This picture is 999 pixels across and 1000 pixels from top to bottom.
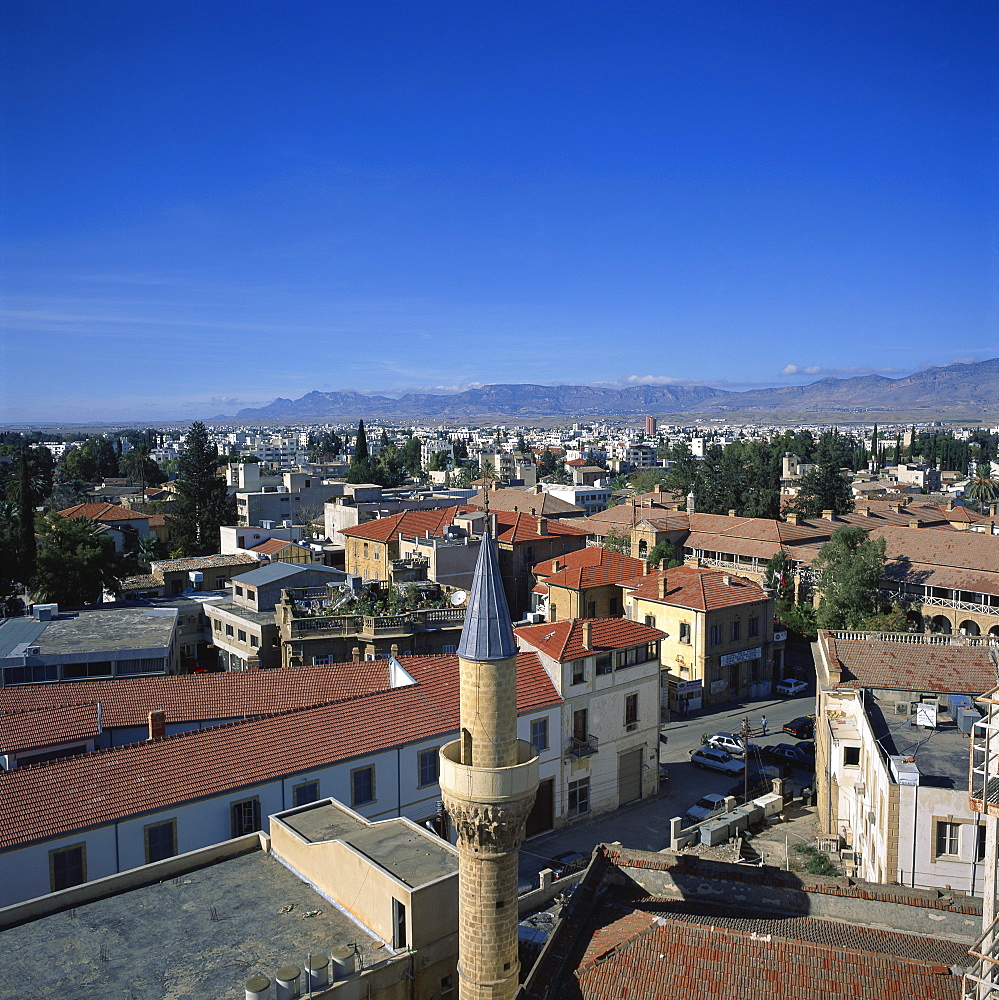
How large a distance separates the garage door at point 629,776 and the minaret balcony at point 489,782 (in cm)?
1567

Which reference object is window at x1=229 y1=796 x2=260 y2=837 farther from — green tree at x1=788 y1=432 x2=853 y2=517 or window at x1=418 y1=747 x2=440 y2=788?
green tree at x1=788 y1=432 x2=853 y2=517

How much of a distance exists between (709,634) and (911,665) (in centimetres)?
1329

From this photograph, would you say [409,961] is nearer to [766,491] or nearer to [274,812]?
[274,812]

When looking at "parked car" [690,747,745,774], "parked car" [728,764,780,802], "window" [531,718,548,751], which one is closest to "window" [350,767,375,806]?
"window" [531,718,548,751]

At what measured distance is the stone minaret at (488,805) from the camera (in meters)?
14.3

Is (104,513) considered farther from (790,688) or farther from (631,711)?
(631,711)

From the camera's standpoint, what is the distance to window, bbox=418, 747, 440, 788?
76.9 feet

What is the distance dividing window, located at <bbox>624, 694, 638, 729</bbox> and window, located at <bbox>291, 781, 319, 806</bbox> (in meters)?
12.3

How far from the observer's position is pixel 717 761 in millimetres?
33438

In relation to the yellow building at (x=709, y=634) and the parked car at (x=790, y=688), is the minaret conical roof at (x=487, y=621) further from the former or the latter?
the parked car at (x=790, y=688)

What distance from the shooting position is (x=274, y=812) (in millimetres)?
20469

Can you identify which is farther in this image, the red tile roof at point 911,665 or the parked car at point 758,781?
the parked car at point 758,781

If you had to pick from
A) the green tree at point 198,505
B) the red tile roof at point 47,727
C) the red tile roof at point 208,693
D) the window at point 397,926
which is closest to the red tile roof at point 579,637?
the red tile roof at point 208,693

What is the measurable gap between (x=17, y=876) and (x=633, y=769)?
64.2 feet
